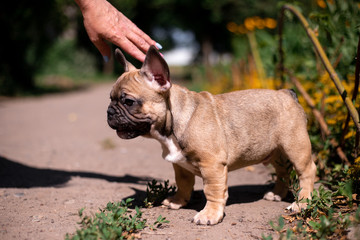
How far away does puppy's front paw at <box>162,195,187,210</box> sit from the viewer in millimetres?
3750

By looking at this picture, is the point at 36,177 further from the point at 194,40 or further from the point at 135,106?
the point at 194,40

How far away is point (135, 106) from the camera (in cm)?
321

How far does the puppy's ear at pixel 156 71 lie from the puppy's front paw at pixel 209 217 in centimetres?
120

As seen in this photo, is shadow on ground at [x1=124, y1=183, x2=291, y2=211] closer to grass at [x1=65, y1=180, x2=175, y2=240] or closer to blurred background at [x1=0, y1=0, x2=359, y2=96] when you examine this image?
grass at [x1=65, y1=180, x2=175, y2=240]

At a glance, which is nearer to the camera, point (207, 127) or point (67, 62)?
point (207, 127)

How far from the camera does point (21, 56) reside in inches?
707

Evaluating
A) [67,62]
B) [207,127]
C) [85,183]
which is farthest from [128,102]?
[67,62]

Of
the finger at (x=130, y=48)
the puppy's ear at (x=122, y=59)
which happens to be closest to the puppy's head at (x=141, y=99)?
the puppy's ear at (x=122, y=59)

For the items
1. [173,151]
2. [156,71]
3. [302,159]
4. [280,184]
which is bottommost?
[280,184]

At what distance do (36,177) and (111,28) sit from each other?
2.42 metres

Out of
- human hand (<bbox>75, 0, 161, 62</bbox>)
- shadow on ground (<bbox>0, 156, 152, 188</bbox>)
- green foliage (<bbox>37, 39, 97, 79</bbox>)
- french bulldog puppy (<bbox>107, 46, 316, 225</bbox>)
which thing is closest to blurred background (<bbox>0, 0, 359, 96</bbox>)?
green foliage (<bbox>37, 39, 97, 79</bbox>)

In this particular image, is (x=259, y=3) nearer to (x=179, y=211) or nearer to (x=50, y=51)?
(x=50, y=51)

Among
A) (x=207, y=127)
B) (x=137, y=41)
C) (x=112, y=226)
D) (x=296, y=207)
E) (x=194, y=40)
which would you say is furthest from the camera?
(x=194, y=40)

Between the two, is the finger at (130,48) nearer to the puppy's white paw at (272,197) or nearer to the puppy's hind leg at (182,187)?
the puppy's hind leg at (182,187)
